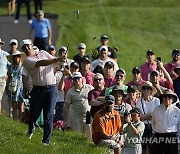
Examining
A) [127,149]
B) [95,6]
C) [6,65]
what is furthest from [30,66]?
[95,6]

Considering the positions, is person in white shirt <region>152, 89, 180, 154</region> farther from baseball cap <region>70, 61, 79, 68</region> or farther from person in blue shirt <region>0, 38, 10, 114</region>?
person in blue shirt <region>0, 38, 10, 114</region>

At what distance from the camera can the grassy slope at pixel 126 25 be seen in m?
34.9

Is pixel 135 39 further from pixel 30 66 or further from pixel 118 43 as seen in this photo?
pixel 30 66

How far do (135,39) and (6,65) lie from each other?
1821 cm

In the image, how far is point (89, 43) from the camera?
112 feet

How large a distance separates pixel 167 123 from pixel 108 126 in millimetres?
1559

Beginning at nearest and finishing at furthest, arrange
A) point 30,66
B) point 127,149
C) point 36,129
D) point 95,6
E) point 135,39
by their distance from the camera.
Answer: point 30,66
point 127,149
point 36,129
point 135,39
point 95,6

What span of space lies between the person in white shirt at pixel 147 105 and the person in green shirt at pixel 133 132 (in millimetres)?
793

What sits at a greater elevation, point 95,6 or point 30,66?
point 30,66

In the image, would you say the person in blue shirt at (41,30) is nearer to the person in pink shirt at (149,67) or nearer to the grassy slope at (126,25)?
the grassy slope at (126,25)

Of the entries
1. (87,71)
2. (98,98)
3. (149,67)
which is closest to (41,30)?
(149,67)

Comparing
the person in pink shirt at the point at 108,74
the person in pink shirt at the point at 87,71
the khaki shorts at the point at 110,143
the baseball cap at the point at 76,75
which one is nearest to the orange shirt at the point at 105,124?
the khaki shorts at the point at 110,143

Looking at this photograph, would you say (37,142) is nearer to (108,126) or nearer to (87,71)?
(108,126)

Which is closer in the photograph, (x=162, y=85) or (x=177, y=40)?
(x=162, y=85)
